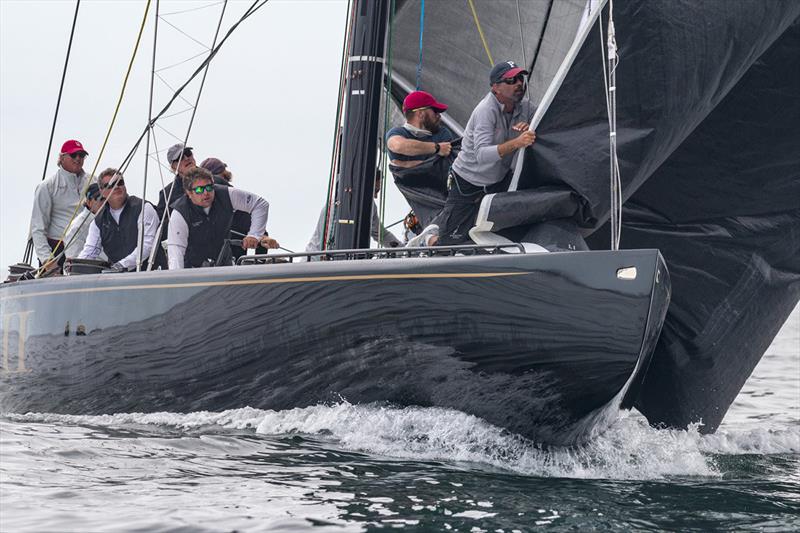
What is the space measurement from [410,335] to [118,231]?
11.4 ft

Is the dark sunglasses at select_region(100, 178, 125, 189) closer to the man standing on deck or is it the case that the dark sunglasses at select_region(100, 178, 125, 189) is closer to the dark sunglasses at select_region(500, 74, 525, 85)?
the man standing on deck

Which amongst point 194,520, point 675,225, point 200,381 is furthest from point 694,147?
point 194,520

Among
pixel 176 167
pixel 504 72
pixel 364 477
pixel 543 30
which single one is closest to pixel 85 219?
pixel 176 167

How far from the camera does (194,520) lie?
142 inches

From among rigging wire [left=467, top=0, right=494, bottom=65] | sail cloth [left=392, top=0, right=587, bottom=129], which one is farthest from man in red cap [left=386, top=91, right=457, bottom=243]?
sail cloth [left=392, top=0, right=587, bottom=129]

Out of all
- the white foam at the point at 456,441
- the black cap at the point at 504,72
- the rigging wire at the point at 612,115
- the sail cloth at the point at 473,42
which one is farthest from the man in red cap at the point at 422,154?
the sail cloth at the point at 473,42

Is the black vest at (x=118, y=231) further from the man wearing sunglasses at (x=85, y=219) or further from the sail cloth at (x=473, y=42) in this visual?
the sail cloth at (x=473, y=42)

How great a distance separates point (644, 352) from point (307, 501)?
1.76m

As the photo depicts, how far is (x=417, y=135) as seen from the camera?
654 centimetres

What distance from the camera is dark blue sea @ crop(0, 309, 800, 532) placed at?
3744 millimetres

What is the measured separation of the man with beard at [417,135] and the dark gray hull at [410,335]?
56.6 inches

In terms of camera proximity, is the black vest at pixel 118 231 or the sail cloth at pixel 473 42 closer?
the black vest at pixel 118 231

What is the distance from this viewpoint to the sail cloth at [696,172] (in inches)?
209

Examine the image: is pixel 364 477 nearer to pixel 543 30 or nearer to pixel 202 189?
pixel 202 189
